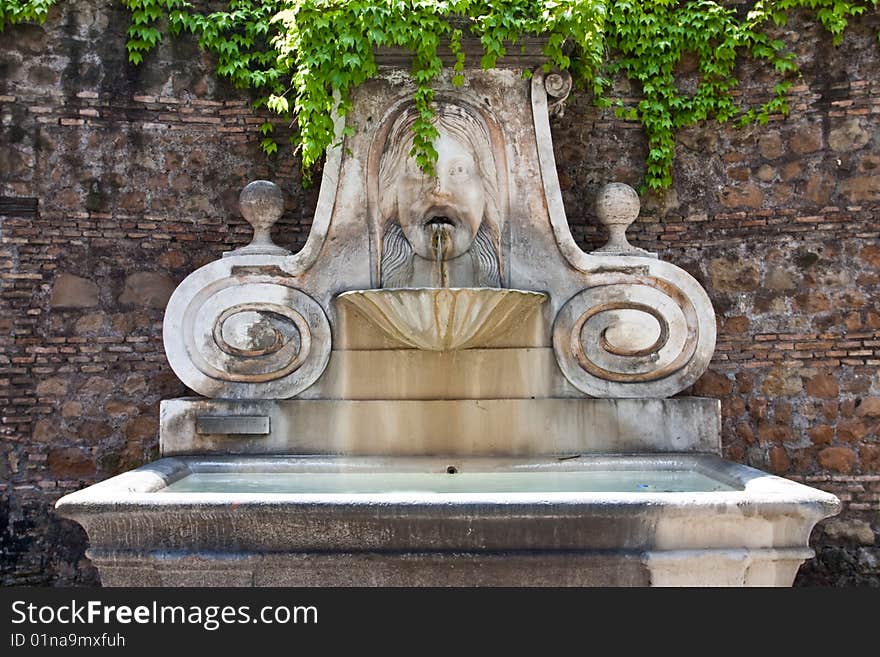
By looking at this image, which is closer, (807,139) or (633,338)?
(633,338)

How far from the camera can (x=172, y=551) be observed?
2.93 meters

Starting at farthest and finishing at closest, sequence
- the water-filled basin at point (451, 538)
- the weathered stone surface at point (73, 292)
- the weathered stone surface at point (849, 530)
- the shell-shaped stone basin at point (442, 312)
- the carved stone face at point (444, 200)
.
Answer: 1. the weathered stone surface at point (73, 292)
2. the weathered stone surface at point (849, 530)
3. the carved stone face at point (444, 200)
4. the shell-shaped stone basin at point (442, 312)
5. the water-filled basin at point (451, 538)

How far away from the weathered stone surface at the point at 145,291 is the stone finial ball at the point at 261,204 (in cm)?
106

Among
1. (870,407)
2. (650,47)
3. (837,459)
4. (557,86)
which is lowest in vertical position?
(837,459)

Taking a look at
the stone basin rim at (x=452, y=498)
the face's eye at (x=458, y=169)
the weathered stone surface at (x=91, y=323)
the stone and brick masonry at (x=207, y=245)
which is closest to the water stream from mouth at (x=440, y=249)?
the face's eye at (x=458, y=169)

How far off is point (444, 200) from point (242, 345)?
4.07 ft

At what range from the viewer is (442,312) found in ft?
13.5

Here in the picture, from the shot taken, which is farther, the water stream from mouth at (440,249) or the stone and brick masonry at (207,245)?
the stone and brick masonry at (207,245)

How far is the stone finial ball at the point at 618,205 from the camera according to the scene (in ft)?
15.2

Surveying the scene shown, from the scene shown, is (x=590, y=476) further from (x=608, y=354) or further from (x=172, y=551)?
(x=172, y=551)

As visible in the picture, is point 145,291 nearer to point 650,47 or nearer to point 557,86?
point 557,86

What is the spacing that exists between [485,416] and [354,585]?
163 cm

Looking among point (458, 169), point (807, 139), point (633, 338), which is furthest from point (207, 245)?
point (807, 139)

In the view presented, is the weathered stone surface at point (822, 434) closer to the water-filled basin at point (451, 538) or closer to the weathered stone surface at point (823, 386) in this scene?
the weathered stone surface at point (823, 386)
